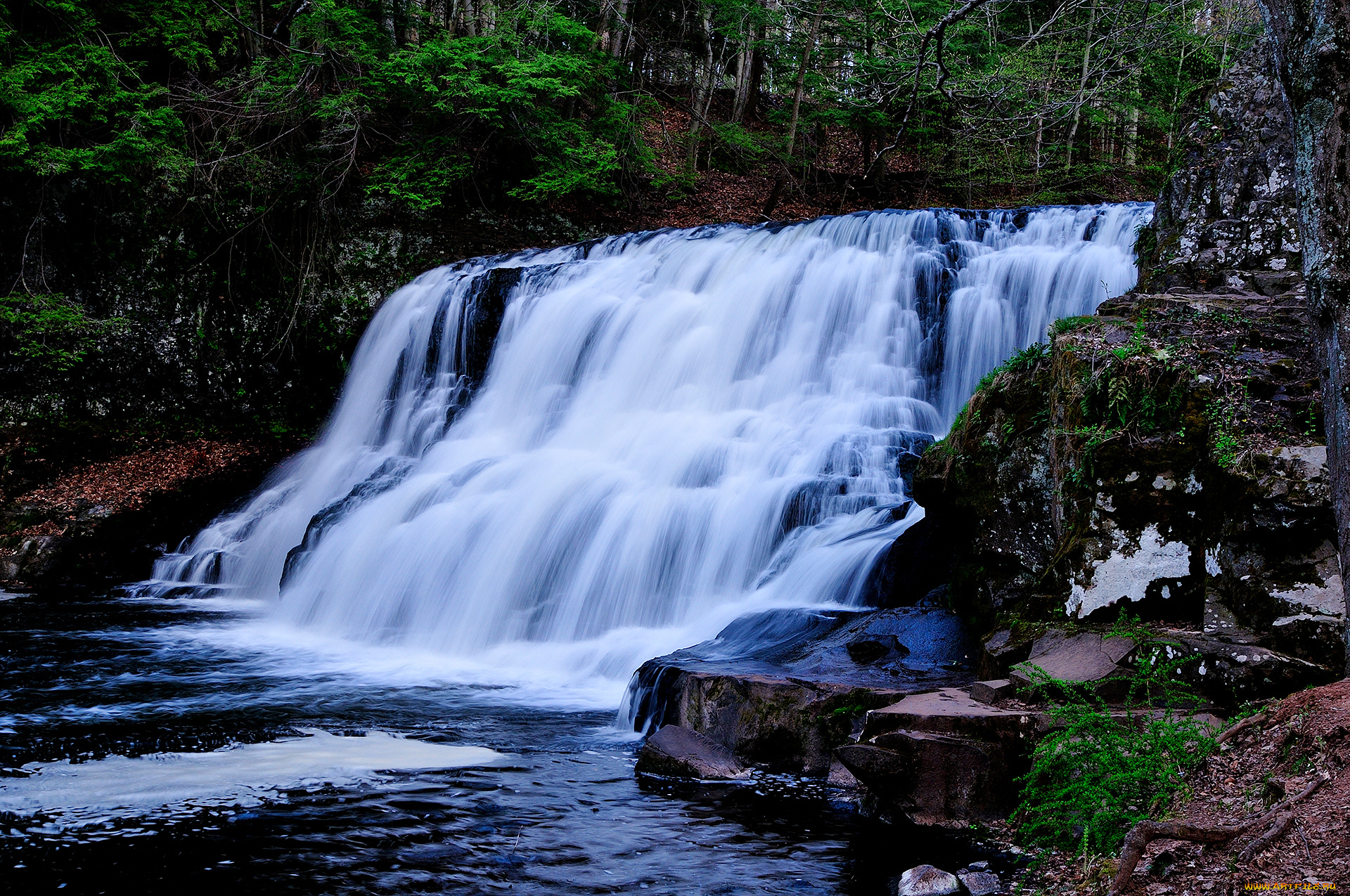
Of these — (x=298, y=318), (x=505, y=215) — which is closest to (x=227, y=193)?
(x=298, y=318)

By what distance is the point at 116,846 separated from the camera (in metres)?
4.01

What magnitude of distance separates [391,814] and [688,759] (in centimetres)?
147

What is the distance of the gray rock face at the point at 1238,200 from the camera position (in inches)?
290

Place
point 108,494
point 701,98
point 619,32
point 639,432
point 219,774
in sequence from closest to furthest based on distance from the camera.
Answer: point 219,774, point 639,432, point 108,494, point 619,32, point 701,98

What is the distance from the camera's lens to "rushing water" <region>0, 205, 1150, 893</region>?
13.6 ft

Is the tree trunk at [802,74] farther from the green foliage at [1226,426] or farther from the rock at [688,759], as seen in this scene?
the rock at [688,759]

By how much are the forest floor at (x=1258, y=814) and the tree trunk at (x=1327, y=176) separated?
621 mm

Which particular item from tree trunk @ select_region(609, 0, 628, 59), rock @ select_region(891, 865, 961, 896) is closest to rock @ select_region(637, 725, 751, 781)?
rock @ select_region(891, 865, 961, 896)

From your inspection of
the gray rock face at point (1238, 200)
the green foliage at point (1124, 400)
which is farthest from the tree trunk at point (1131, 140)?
the green foliage at point (1124, 400)

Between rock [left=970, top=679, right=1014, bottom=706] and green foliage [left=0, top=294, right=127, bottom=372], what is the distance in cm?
1300

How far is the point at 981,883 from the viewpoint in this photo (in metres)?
3.67

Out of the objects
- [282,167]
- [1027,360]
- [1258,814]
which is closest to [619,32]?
[282,167]

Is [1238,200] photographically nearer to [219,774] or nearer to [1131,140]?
[219,774]

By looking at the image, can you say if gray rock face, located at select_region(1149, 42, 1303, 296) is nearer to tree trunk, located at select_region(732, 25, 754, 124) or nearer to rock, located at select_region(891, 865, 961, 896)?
rock, located at select_region(891, 865, 961, 896)
